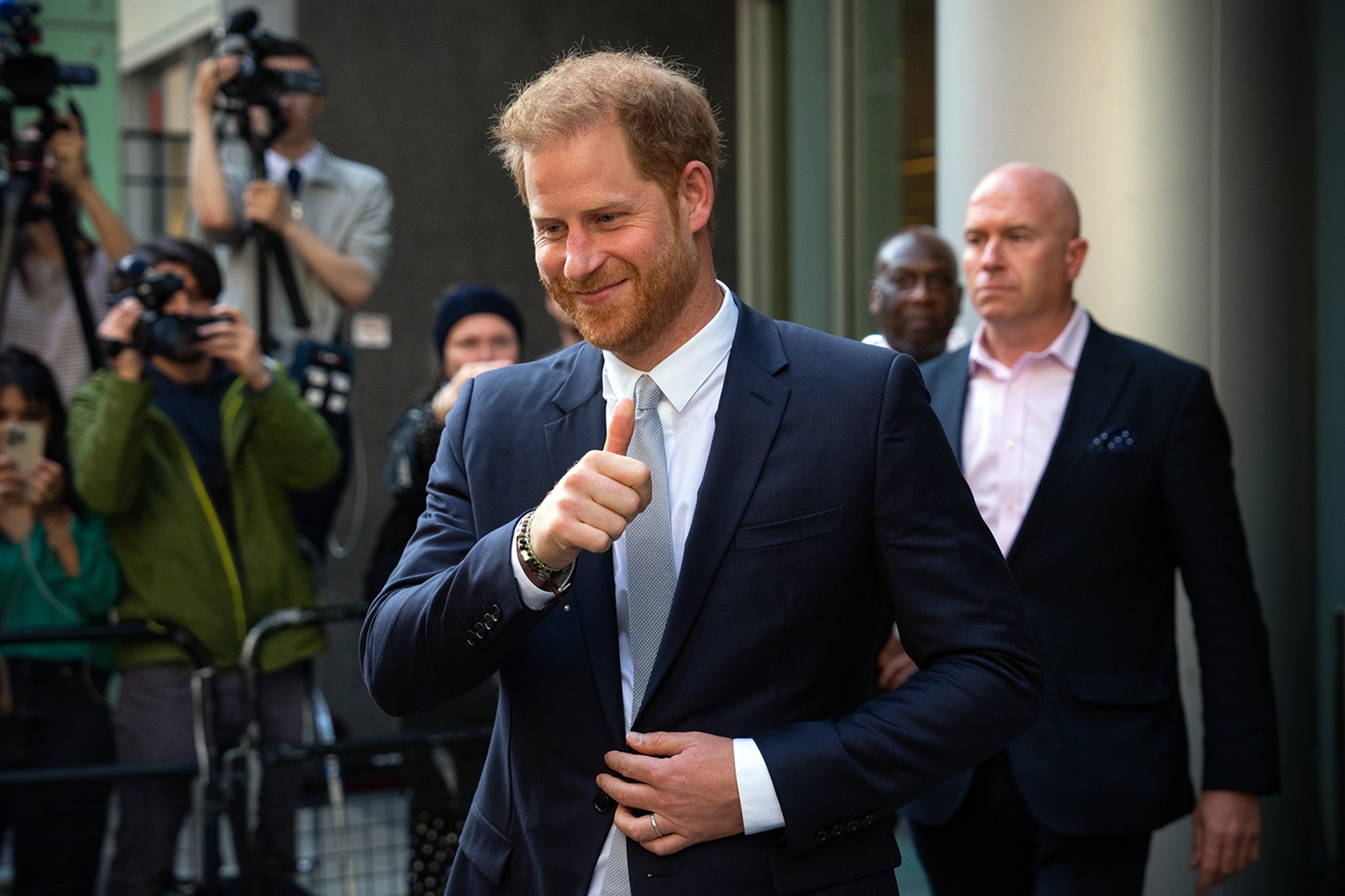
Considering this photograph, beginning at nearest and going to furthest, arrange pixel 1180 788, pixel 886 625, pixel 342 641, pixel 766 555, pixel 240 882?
A: pixel 766 555 → pixel 1180 788 → pixel 886 625 → pixel 240 882 → pixel 342 641

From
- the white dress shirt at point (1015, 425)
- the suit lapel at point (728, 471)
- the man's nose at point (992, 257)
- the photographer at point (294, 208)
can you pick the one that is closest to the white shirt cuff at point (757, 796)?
the suit lapel at point (728, 471)

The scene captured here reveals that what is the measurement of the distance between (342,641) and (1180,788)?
5001mm

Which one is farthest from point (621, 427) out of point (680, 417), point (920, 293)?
point (920, 293)

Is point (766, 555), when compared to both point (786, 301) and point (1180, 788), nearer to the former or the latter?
point (1180, 788)

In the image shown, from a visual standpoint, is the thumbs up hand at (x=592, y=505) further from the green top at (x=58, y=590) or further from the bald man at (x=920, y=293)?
the bald man at (x=920, y=293)

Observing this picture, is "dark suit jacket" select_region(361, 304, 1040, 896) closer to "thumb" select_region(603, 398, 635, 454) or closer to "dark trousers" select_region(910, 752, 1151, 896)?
"thumb" select_region(603, 398, 635, 454)

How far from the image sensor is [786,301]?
877 centimetres

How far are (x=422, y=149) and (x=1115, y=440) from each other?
18.4 ft

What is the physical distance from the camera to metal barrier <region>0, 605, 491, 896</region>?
12.7 feet

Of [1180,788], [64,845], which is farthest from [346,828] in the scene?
[1180,788]

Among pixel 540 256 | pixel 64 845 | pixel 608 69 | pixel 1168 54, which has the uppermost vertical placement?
pixel 1168 54

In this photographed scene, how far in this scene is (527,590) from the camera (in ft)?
5.67

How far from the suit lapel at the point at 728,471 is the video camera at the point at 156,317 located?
2.59m

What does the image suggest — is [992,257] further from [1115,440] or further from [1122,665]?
[1122,665]
